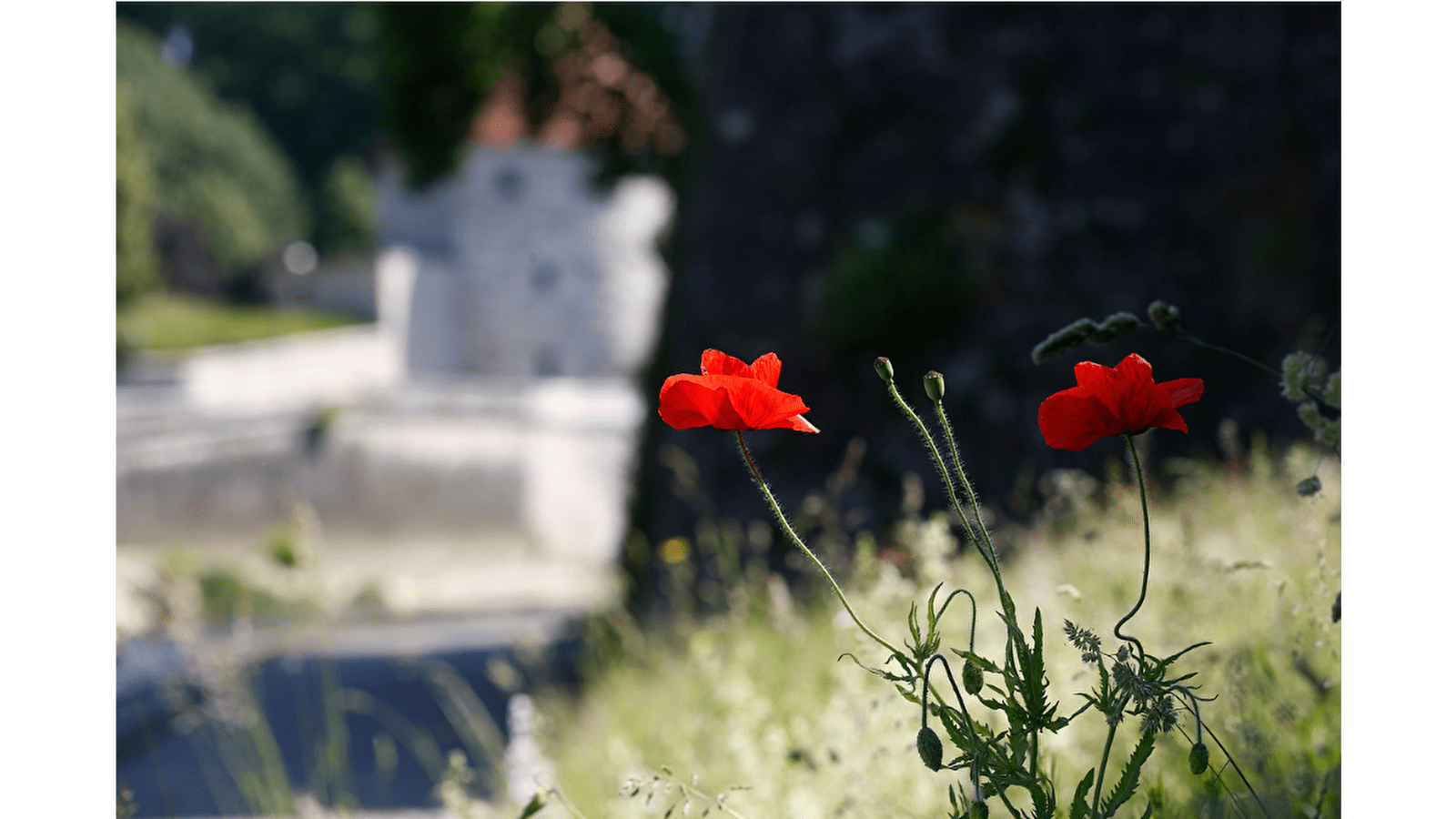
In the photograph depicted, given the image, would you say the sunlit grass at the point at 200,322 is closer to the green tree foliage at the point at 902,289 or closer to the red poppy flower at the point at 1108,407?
the green tree foliage at the point at 902,289

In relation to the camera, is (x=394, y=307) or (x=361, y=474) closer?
(x=361, y=474)

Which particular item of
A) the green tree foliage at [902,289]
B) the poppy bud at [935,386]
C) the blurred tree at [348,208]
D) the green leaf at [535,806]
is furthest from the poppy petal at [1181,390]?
the blurred tree at [348,208]

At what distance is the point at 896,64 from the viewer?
6.89 meters

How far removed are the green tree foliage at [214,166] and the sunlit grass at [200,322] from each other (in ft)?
3.03

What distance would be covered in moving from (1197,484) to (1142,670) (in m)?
3.16

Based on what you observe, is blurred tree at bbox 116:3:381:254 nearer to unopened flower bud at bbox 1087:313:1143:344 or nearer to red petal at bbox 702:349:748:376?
red petal at bbox 702:349:748:376

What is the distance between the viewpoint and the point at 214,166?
47.0ft

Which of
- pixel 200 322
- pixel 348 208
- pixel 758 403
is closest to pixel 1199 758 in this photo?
pixel 758 403

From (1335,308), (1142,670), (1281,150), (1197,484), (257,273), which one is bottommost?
(1142,670)

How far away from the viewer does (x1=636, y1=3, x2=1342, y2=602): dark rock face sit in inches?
246

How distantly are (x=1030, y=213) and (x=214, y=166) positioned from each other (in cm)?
1177

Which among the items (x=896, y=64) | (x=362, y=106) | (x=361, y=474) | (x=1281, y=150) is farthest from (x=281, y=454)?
(x=1281, y=150)

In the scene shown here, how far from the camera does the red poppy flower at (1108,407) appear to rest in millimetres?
1146

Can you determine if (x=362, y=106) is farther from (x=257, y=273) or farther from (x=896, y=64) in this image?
(x=896, y=64)
